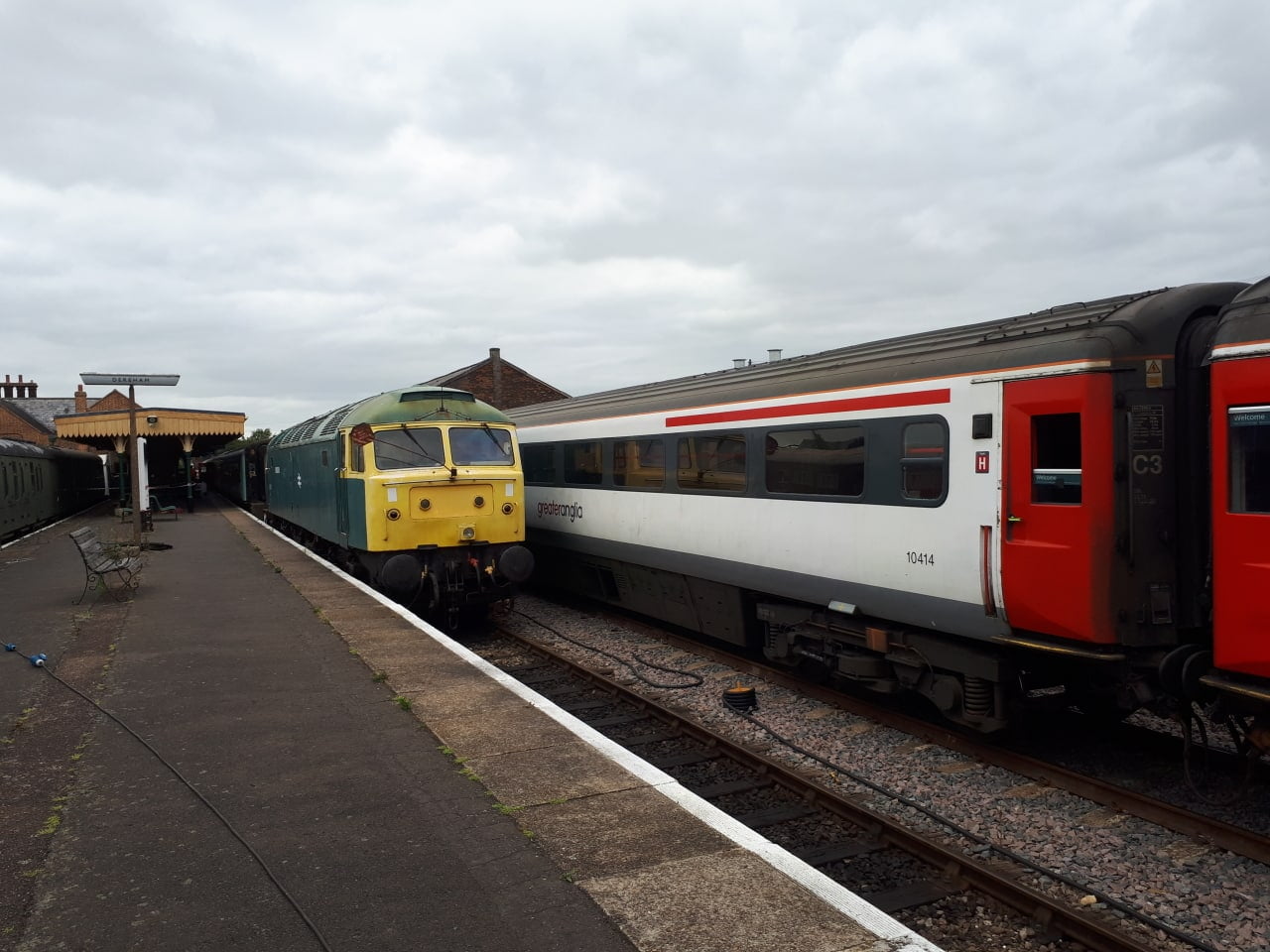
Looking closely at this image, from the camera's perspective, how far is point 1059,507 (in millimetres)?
5668

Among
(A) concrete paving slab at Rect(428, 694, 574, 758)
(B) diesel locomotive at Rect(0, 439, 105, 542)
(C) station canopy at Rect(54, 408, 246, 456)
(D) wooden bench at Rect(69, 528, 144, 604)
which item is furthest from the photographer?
(C) station canopy at Rect(54, 408, 246, 456)

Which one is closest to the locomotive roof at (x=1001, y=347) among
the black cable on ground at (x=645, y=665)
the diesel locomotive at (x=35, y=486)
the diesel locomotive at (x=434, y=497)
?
the black cable on ground at (x=645, y=665)

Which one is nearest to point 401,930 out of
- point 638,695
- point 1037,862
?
point 1037,862

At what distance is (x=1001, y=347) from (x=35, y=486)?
2686 cm

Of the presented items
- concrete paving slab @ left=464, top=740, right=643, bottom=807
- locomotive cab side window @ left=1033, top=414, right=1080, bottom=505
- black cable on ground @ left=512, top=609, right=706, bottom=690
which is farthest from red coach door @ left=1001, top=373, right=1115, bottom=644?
black cable on ground @ left=512, top=609, right=706, bottom=690

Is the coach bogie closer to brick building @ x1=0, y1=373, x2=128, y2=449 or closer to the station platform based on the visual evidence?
the station platform

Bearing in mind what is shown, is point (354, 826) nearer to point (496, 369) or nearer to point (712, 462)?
point (712, 462)

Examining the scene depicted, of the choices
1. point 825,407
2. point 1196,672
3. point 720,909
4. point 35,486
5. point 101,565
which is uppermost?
point 825,407

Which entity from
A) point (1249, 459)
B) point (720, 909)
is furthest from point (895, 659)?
point (720, 909)

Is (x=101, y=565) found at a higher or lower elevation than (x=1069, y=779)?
higher

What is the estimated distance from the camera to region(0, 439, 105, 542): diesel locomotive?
20953mm

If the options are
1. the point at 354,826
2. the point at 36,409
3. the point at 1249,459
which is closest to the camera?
the point at 354,826

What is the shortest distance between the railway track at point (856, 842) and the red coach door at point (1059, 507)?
1490mm

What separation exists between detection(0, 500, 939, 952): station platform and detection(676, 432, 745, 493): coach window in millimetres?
2991
